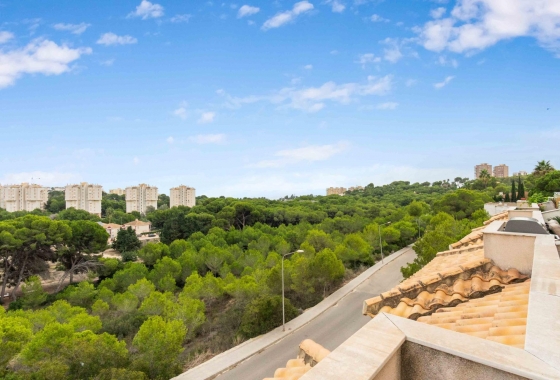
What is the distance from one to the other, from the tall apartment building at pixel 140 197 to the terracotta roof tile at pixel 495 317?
101942 mm

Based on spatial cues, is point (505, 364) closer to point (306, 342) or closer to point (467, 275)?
point (306, 342)

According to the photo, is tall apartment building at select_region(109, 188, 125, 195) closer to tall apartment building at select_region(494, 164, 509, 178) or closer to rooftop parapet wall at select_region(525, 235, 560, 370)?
rooftop parapet wall at select_region(525, 235, 560, 370)

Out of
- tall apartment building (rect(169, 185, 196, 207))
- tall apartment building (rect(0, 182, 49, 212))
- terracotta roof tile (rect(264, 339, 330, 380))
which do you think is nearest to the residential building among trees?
tall apartment building (rect(0, 182, 49, 212))

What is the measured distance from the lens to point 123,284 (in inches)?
1037

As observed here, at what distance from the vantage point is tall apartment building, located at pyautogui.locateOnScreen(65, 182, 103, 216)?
86875mm

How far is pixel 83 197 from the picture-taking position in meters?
87.3

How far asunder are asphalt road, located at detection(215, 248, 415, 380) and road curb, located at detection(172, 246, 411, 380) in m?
0.20

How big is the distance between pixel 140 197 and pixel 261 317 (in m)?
91.1

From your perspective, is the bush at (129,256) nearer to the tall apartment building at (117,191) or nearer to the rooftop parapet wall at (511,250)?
the rooftop parapet wall at (511,250)

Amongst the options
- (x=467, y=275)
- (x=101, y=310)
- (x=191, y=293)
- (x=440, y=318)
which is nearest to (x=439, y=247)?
(x=467, y=275)

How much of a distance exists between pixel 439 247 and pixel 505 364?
1539 cm

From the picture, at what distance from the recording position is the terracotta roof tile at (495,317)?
9.10 feet

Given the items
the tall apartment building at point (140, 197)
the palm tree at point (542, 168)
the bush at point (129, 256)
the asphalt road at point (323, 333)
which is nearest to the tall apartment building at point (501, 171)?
the palm tree at point (542, 168)

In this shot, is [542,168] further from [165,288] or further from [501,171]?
[501,171]
